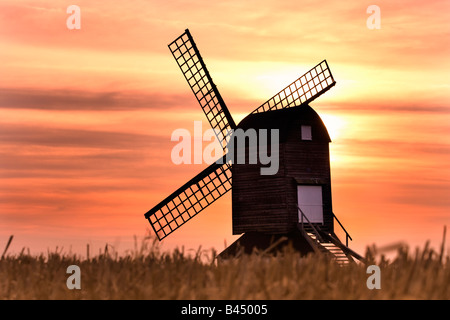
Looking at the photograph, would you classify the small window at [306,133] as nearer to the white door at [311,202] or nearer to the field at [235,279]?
the white door at [311,202]

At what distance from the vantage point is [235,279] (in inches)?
299

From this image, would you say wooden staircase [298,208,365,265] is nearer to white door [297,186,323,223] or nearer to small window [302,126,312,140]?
white door [297,186,323,223]

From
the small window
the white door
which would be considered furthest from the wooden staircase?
the small window

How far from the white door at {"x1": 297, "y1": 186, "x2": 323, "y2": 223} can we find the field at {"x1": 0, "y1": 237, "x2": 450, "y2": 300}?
1841 centimetres

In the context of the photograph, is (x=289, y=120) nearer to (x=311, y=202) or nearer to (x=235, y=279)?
(x=311, y=202)

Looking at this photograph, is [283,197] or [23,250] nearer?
[23,250]

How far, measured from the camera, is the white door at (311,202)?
90.0 ft

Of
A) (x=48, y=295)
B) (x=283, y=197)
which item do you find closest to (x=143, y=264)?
(x=48, y=295)

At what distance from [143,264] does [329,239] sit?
1952 cm

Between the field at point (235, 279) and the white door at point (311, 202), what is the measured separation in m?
18.4

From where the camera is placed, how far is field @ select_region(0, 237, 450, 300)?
23.6 ft

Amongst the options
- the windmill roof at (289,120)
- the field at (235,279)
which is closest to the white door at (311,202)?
the windmill roof at (289,120)

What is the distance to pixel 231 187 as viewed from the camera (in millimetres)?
29656
